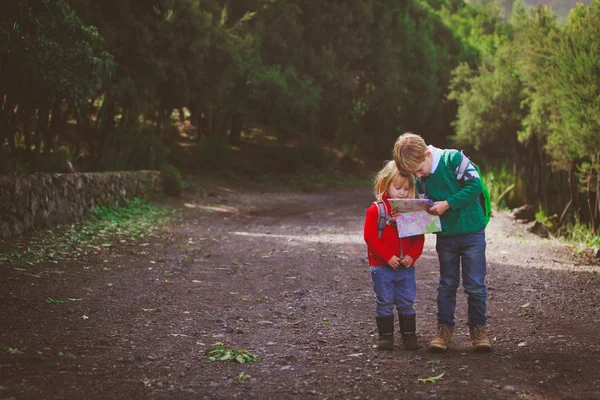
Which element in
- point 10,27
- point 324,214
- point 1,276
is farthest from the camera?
point 324,214

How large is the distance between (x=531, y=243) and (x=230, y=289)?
637 cm

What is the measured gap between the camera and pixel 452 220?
4672 millimetres

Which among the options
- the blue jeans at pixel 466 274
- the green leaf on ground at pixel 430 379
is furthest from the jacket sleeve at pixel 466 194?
the green leaf on ground at pixel 430 379

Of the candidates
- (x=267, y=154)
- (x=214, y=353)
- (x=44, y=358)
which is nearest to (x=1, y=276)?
(x=44, y=358)

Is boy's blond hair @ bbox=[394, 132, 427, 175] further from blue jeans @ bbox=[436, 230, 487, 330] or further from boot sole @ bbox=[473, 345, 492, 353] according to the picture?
boot sole @ bbox=[473, 345, 492, 353]

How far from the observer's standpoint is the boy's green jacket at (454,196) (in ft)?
15.2

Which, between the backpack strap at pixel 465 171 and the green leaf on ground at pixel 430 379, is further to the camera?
the backpack strap at pixel 465 171

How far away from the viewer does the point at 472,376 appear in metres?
3.96

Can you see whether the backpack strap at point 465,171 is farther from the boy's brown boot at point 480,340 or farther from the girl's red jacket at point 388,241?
the boy's brown boot at point 480,340

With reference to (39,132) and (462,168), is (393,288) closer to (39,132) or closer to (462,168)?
(462,168)

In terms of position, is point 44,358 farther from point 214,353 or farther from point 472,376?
point 472,376

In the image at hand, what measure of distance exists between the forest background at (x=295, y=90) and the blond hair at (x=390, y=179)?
6.85m

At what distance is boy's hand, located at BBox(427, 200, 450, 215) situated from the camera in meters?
4.57

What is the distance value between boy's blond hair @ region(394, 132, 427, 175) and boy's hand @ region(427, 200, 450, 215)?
1.03 feet
